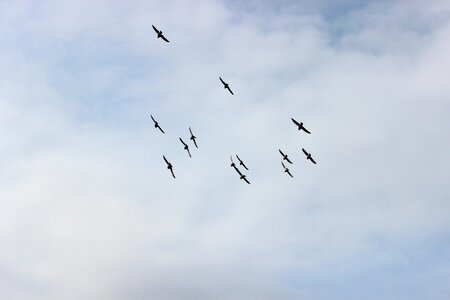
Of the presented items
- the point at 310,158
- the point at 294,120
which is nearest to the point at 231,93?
the point at 294,120

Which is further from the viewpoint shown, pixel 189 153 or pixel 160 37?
pixel 189 153

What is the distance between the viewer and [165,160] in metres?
197

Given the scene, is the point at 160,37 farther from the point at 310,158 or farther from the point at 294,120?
the point at 310,158

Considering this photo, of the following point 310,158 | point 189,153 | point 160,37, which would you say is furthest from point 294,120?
point 160,37

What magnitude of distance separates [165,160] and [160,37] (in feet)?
135

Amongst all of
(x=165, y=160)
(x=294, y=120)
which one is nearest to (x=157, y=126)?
(x=165, y=160)

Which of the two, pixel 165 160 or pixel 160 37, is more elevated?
pixel 160 37

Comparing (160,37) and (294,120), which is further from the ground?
(160,37)

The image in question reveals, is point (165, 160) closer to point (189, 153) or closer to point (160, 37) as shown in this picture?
point (189, 153)

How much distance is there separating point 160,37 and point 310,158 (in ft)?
205

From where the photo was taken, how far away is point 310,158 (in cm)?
19850

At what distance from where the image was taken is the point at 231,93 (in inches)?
7584

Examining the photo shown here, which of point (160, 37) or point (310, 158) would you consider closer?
point (160, 37)

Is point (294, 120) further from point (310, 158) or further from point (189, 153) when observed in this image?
point (189, 153)
